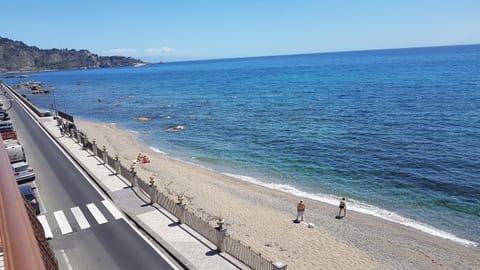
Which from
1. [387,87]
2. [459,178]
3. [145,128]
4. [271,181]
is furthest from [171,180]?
[387,87]

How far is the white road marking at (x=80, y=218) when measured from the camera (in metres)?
→ 17.3

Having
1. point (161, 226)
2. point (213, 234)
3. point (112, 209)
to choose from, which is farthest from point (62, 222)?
point (213, 234)

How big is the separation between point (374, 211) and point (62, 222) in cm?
2001

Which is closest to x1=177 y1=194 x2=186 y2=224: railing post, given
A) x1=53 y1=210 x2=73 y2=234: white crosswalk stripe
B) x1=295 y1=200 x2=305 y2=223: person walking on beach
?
x1=53 y1=210 x2=73 y2=234: white crosswalk stripe

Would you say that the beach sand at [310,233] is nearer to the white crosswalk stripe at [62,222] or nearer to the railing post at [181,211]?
the railing post at [181,211]

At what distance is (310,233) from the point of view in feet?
68.0

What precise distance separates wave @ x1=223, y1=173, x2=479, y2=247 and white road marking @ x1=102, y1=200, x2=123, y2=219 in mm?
13781

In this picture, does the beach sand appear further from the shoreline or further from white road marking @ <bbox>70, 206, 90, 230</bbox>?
white road marking @ <bbox>70, 206, 90, 230</bbox>

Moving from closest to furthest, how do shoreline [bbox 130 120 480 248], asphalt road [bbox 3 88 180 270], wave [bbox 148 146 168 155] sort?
asphalt road [bbox 3 88 180 270]
shoreline [bbox 130 120 480 248]
wave [bbox 148 146 168 155]

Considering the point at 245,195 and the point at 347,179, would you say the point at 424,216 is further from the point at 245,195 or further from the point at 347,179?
the point at 245,195

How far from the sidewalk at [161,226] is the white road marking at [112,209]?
0.27 m

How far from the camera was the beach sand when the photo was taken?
17969 mm

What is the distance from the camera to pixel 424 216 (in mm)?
23266

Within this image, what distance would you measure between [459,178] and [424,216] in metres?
7.92
